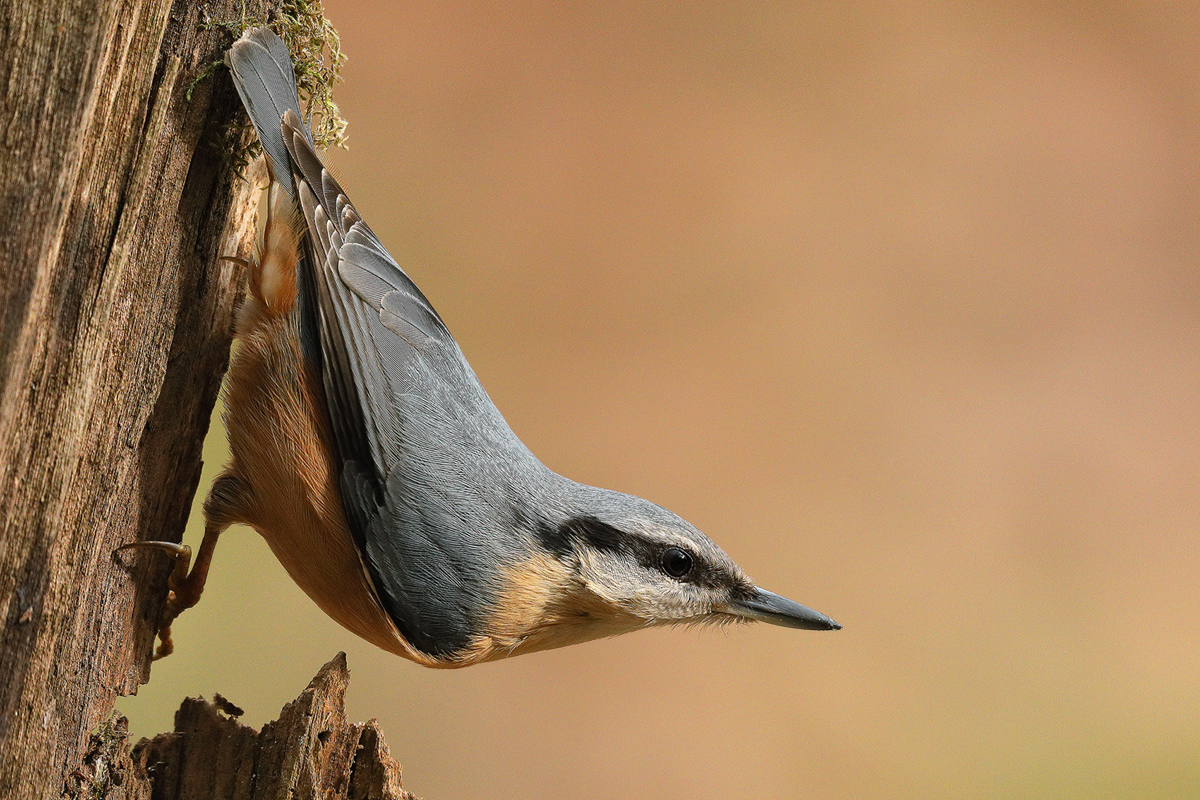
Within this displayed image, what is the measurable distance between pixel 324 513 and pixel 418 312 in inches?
18.6

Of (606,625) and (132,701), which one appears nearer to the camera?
(606,625)

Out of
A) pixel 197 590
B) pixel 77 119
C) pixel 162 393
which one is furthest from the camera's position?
pixel 197 590

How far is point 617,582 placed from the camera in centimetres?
199

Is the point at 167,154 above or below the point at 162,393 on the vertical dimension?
above

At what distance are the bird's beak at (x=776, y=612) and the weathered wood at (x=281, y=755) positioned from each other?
82 cm

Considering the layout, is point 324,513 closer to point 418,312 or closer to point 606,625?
point 418,312

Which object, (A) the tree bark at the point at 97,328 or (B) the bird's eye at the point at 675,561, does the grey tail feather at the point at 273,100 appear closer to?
(A) the tree bark at the point at 97,328

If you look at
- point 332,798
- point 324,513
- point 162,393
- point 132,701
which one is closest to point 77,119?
point 162,393

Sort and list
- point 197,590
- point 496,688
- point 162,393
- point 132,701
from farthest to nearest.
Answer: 1. point 496,688
2. point 132,701
3. point 197,590
4. point 162,393

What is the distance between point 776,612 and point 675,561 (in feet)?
0.88

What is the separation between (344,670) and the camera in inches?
68.5

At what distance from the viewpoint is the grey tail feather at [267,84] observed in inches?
65.2

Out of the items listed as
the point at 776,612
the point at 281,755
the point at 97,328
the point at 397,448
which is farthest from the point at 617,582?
the point at 97,328

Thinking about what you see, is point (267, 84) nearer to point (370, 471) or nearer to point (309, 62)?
point (309, 62)
